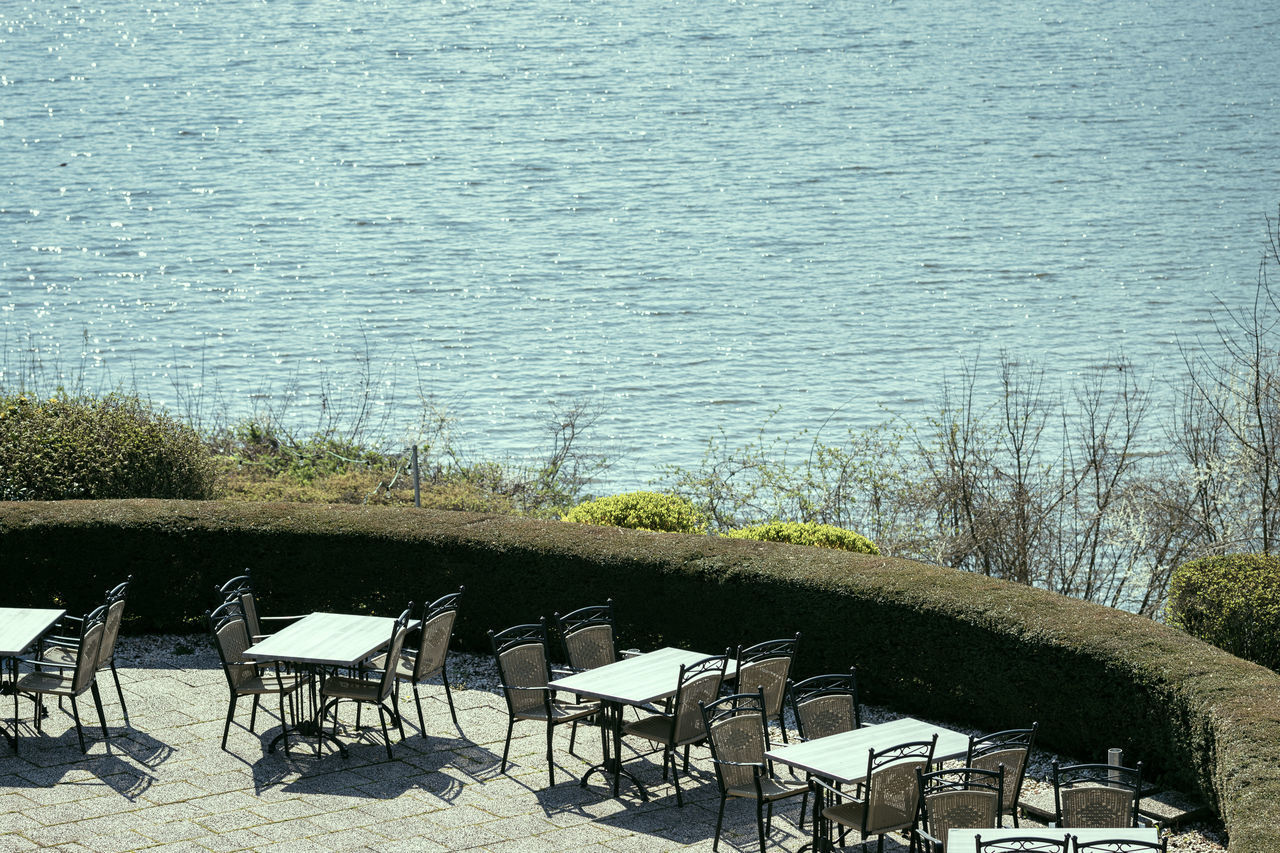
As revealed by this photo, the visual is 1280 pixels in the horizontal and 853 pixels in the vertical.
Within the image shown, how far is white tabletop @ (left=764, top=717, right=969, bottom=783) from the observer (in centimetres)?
693

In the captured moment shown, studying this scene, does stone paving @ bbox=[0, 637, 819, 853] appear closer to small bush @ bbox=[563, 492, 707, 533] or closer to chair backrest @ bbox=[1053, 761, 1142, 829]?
chair backrest @ bbox=[1053, 761, 1142, 829]

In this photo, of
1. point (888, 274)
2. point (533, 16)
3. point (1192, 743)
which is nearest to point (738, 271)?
point (888, 274)

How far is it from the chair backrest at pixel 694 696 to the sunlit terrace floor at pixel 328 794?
1.33 ft

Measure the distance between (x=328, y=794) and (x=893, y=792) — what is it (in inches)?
134

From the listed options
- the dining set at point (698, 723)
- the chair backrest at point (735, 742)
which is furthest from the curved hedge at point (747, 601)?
the chair backrest at point (735, 742)

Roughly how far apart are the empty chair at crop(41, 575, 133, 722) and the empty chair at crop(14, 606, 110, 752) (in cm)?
10

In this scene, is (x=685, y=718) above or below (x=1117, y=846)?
above

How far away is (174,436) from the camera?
12766 mm

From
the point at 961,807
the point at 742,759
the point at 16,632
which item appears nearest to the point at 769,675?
the point at 742,759

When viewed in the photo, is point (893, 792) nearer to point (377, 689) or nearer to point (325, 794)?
point (325, 794)

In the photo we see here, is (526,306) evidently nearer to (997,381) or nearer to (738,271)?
(738,271)

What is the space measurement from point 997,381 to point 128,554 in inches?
643

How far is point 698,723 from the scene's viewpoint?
805 centimetres

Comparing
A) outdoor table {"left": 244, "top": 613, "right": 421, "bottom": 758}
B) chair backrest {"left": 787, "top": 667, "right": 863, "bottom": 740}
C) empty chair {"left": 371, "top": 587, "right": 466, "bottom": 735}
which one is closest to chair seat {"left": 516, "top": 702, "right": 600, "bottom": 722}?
empty chair {"left": 371, "top": 587, "right": 466, "bottom": 735}
